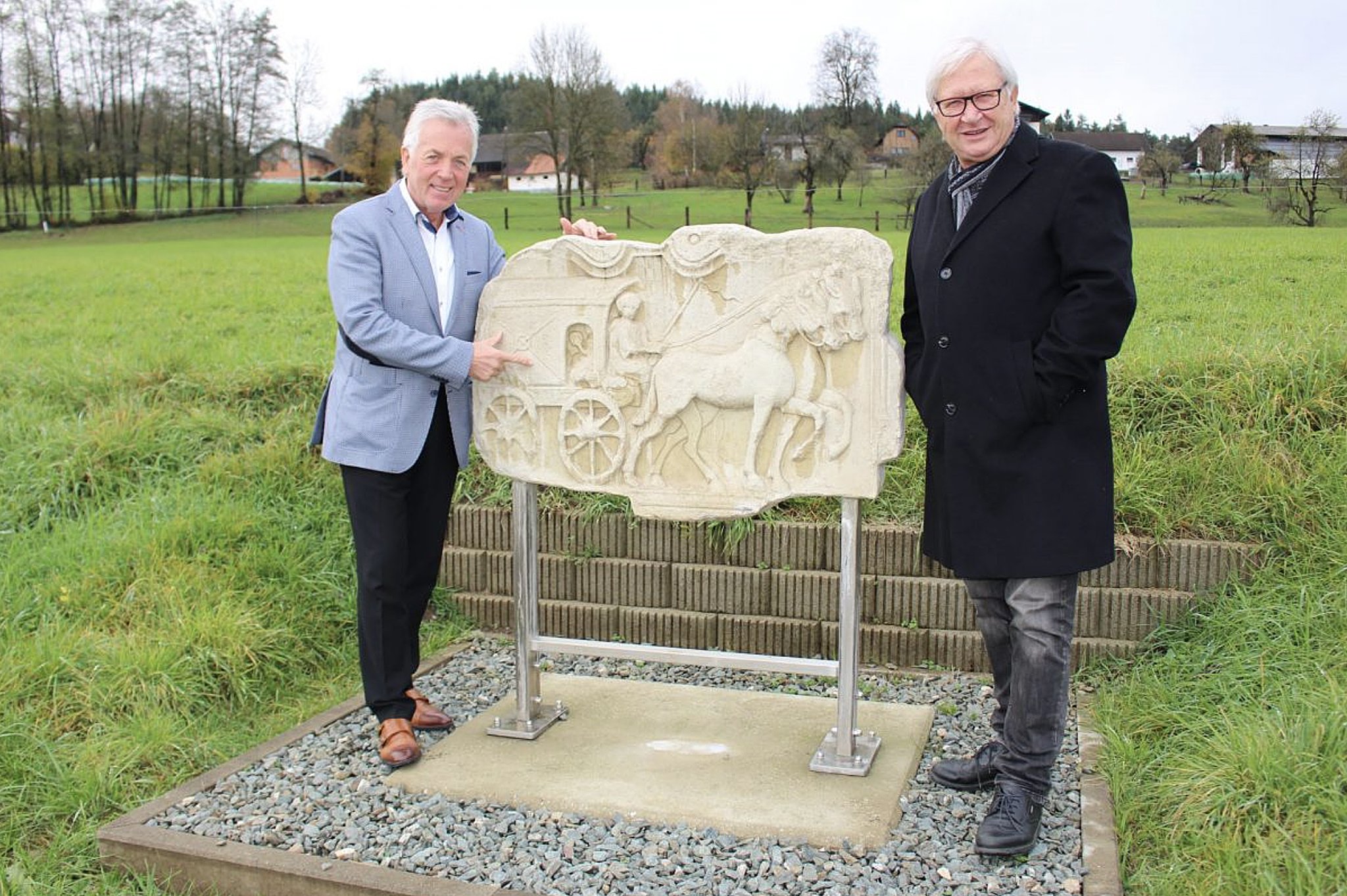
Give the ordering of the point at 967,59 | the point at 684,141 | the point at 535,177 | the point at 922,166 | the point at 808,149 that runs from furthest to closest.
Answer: the point at 535,177 < the point at 684,141 < the point at 808,149 < the point at 922,166 < the point at 967,59

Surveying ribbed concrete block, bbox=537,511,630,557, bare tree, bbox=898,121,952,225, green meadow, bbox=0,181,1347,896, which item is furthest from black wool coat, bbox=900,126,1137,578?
bare tree, bbox=898,121,952,225

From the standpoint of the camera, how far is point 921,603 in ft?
15.3

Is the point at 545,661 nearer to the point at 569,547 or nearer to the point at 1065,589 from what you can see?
the point at 569,547

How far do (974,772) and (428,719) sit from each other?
1938 millimetres

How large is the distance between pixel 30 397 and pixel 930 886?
609 centimetres

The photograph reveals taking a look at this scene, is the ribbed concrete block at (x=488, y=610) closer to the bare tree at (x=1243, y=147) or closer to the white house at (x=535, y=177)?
the bare tree at (x=1243, y=147)

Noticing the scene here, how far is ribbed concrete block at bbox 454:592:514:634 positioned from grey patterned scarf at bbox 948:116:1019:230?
117 inches

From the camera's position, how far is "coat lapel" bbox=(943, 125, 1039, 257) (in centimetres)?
290

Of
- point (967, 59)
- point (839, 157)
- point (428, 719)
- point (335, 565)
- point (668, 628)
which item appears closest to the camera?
point (967, 59)

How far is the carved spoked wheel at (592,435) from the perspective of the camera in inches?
148

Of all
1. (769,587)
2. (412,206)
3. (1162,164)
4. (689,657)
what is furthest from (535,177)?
(689,657)

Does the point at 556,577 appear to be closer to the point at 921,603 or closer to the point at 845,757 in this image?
the point at 921,603

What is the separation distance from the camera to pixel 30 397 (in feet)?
21.9

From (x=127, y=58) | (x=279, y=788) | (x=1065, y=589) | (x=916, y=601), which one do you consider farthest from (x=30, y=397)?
(x=127, y=58)
